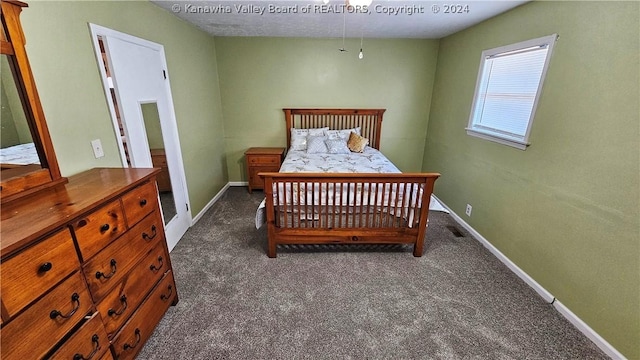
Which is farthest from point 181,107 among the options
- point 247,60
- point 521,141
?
point 521,141

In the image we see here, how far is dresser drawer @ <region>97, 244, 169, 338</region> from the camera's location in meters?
1.27

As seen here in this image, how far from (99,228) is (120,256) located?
231mm

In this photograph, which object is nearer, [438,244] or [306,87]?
[438,244]

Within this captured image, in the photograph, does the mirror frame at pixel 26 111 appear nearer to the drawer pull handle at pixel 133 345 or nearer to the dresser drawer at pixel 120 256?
the dresser drawer at pixel 120 256

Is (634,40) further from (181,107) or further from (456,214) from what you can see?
(181,107)

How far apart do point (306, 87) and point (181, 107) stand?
6.23 feet

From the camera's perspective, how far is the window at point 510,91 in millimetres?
2154

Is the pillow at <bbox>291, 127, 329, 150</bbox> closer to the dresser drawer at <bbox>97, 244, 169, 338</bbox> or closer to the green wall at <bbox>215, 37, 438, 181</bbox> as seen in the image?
the green wall at <bbox>215, 37, 438, 181</bbox>

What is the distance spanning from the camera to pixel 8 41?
1124 mm

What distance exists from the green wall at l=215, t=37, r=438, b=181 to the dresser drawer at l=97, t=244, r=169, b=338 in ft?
9.29

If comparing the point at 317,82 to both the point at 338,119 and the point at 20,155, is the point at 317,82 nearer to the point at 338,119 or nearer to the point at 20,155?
the point at 338,119

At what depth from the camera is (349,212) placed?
2.55 meters

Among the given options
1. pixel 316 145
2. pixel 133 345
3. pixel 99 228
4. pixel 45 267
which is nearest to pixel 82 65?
pixel 99 228

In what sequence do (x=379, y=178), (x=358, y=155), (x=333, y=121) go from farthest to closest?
(x=333, y=121) < (x=358, y=155) < (x=379, y=178)
